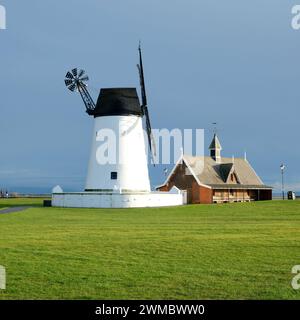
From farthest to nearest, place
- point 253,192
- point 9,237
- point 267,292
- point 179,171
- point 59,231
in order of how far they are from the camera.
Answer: point 253,192
point 179,171
point 59,231
point 9,237
point 267,292

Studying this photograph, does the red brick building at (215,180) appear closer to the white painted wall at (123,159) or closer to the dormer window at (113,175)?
the white painted wall at (123,159)

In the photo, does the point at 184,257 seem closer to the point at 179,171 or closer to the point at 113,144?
the point at 113,144

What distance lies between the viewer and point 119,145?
4591 centimetres

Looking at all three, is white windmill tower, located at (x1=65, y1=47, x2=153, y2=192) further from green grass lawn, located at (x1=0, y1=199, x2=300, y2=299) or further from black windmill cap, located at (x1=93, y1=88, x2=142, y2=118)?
green grass lawn, located at (x1=0, y1=199, x2=300, y2=299)

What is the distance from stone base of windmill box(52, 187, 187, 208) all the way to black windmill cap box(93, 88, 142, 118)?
723cm

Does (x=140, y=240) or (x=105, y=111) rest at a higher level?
(x=105, y=111)

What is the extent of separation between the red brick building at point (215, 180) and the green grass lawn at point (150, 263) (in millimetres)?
32035

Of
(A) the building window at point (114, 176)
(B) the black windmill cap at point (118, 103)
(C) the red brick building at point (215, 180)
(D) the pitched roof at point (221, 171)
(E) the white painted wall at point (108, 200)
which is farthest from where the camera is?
(D) the pitched roof at point (221, 171)

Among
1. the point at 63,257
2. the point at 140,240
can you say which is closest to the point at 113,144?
the point at 140,240

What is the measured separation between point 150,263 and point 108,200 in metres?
30.5

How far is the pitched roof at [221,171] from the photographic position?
2183 inches

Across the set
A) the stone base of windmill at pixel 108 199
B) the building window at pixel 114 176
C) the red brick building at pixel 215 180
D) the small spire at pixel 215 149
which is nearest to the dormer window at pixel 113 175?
the building window at pixel 114 176
